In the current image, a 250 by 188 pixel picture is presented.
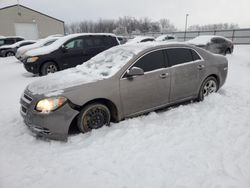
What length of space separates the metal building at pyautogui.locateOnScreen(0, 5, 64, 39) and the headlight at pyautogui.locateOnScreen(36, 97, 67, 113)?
31087 millimetres

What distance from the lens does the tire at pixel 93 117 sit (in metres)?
3.73

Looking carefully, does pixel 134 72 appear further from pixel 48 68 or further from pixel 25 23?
pixel 25 23

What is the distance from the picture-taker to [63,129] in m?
3.52

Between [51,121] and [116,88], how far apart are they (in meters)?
1.24

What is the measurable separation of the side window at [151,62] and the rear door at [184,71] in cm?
23

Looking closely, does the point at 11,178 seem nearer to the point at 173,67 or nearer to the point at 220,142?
the point at 220,142

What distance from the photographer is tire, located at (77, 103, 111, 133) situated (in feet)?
12.2

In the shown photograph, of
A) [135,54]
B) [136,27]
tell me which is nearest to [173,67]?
[135,54]

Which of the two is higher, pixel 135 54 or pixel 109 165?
pixel 135 54

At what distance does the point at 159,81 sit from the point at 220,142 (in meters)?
1.61

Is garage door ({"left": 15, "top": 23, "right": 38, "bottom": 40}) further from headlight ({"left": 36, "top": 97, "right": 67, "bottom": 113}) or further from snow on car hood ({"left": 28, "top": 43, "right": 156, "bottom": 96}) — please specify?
headlight ({"left": 36, "top": 97, "right": 67, "bottom": 113})

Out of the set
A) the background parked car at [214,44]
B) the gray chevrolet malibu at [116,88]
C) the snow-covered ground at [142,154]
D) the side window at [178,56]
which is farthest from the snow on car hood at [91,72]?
the background parked car at [214,44]

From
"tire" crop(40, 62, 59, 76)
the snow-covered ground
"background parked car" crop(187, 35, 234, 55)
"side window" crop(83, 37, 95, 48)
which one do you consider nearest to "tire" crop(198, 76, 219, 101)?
the snow-covered ground

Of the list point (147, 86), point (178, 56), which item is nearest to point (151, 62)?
point (147, 86)
